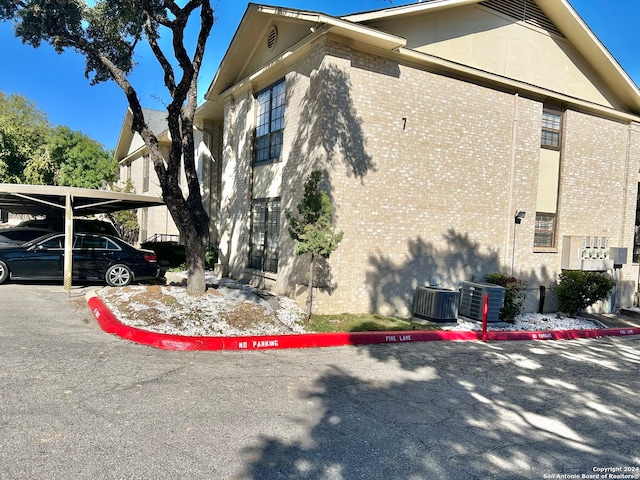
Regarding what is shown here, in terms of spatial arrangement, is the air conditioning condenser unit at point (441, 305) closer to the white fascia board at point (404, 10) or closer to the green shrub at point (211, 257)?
the white fascia board at point (404, 10)

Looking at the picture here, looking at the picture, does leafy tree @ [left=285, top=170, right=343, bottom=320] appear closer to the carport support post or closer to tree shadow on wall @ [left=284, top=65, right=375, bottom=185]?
tree shadow on wall @ [left=284, top=65, right=375, bottom=185]

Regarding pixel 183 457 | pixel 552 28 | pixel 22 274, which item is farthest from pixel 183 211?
pixel 552 28

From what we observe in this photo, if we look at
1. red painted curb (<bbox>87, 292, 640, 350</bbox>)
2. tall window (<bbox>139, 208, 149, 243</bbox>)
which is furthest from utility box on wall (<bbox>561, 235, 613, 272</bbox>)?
tall window (<bbox>139, 208, 149, 243</bbox>)

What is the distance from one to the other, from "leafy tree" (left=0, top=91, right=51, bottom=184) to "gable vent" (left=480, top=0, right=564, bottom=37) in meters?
29.7

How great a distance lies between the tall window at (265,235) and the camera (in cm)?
1223

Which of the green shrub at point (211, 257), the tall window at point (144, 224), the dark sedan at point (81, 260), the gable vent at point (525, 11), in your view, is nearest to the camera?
the dark sedan at point (81, 260)

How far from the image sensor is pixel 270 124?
1277 cm

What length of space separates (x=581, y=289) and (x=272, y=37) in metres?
11.9

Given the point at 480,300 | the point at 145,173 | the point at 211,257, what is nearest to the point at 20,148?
the point at 145,173

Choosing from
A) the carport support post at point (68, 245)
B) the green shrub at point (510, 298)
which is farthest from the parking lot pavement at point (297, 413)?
the green shrub at point (510, 298)

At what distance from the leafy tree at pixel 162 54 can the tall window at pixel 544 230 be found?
10.7 meters

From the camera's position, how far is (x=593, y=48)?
14.1 meters

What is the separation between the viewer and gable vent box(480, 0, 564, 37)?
41.5 ft

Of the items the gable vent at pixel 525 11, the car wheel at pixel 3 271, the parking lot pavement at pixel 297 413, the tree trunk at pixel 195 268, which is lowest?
the parking lot pavement at pixel 297 413
